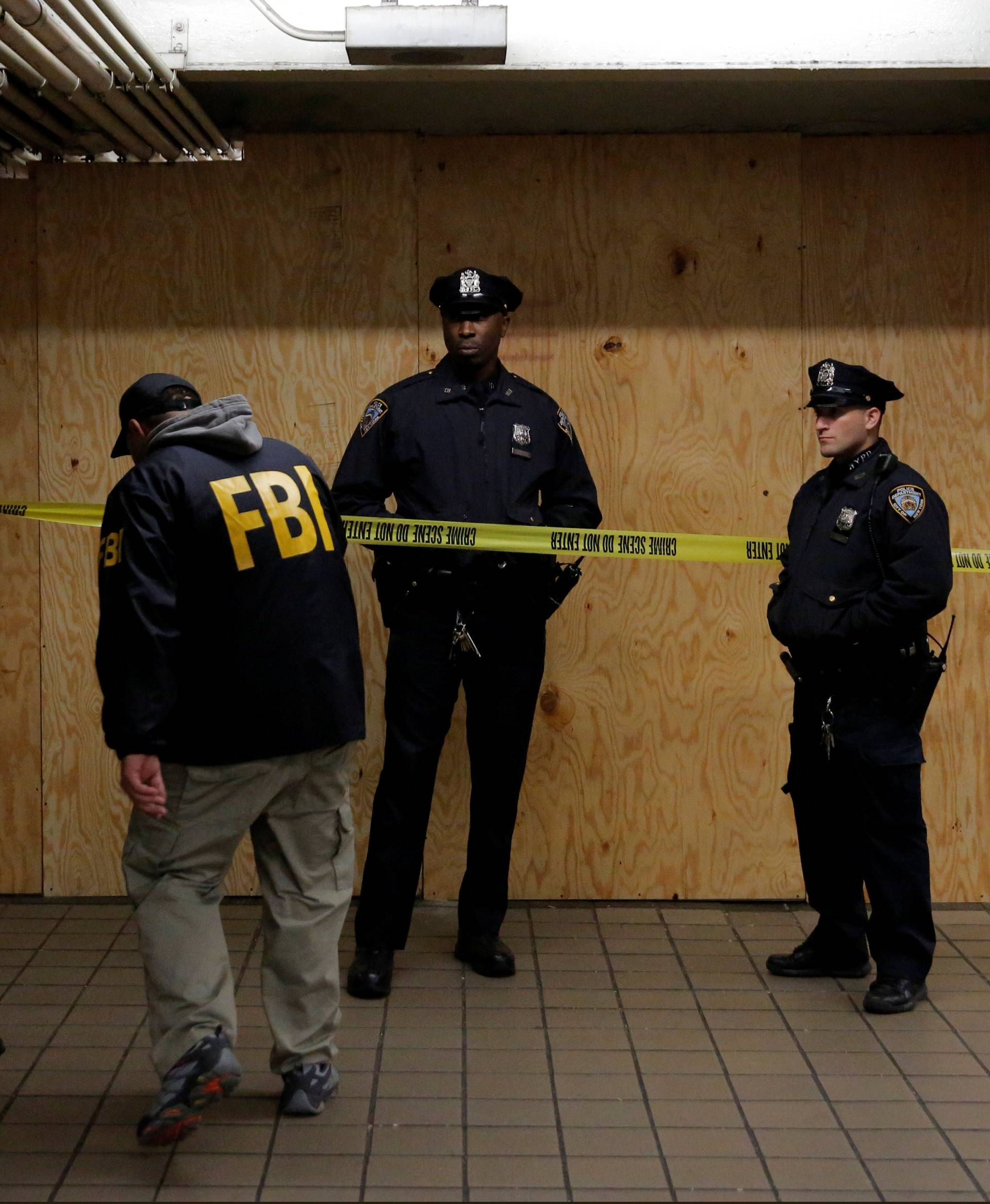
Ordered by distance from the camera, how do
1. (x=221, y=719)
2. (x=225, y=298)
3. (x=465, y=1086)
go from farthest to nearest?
(x=225, y=298) → (x=465, y=1086) → (x=221, y=719)

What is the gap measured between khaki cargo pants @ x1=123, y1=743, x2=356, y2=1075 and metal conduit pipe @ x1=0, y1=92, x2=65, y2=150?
2299 mm

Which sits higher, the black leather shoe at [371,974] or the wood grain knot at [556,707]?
the wood grain knot at [556,707]

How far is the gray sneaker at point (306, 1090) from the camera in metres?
3.08

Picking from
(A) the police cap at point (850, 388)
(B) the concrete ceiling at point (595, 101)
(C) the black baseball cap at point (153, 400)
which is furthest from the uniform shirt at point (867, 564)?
(C) the black baseball cap at point (153, 400)

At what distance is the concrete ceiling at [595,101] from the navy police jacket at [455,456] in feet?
2.89

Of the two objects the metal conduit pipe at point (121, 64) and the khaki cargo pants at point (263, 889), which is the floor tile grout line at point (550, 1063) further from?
the metal conduit pipe at point (121, 64)

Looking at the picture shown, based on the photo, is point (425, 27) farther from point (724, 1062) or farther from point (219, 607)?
point (724, 1062)

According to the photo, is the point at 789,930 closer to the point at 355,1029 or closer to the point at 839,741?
the point at 839,741

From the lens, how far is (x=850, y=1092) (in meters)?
3.25

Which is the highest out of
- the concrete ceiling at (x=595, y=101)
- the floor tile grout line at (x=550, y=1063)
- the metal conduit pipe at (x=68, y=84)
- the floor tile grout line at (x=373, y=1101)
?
the concrete ceiling at (x=595, y=101)

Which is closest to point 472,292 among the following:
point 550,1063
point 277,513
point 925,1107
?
point 277,513

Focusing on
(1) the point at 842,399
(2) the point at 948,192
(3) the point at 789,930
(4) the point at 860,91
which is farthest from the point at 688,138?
(3) the point at 789,930

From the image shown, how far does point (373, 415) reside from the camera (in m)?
4.18

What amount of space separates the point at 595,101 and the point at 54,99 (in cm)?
168
